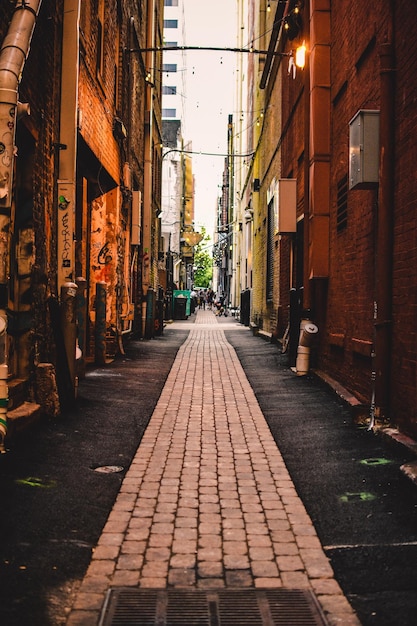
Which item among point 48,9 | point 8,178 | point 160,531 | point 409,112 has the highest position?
point 48,9

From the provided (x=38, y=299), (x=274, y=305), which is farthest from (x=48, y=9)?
(x=274, y=305)

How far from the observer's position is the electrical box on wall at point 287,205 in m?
13.5

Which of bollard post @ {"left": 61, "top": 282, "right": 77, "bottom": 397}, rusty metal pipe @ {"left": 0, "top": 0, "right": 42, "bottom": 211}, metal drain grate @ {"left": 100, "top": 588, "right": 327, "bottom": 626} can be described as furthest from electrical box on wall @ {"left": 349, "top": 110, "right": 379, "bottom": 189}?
metal drain grate @ {"left": 100, "top": 588, "right": 327, "bottom": 626}

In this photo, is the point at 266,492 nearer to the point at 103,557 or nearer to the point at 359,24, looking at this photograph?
the point at 103,557

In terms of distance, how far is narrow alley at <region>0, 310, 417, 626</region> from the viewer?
3215 mm

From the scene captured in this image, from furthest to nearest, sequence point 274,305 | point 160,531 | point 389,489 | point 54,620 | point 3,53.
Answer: point 274,305, point 3,53, point 389,489, point 160,531, point 54,620

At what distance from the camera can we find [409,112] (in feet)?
19.2

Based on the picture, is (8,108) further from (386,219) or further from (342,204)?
(342,204)

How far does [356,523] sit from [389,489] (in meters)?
0.65

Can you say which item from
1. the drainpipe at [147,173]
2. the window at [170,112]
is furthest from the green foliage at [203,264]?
the drainpipe at [147,173]

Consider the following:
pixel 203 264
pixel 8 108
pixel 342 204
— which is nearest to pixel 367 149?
pixel 342 204

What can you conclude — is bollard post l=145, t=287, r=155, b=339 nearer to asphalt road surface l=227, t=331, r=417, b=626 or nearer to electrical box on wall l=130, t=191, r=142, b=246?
electrical box on wall l=130, t=191, r=142, b=246

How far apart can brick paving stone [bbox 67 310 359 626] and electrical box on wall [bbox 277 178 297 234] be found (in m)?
6.83

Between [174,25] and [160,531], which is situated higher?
[174,25]
